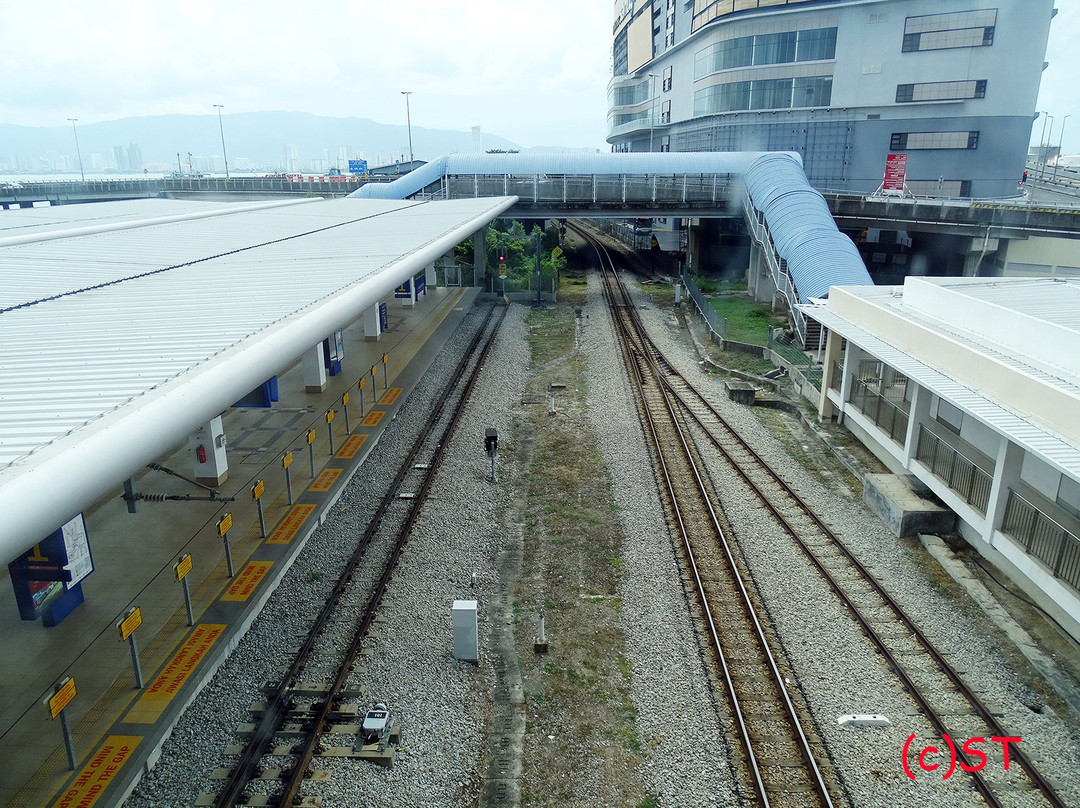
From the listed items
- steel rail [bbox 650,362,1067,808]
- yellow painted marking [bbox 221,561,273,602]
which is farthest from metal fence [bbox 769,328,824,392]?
yellow painted marking [bbox 221,561,273,602]

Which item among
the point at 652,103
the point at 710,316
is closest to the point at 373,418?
the point at 710,316

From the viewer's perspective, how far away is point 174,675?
314 inches

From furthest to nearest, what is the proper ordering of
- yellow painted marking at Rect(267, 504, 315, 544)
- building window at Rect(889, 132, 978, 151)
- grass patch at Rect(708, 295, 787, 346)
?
building window at Rect(889, 132, 978, 151) < grass patch at Rect(708, 295, 787, 346) < yellow painted marking at Rect(267, 504, 315, 544)

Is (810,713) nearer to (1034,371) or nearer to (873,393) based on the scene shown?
(1034,371)

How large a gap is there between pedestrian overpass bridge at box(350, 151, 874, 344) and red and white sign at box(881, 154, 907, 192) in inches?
402

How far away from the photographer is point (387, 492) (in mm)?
13875

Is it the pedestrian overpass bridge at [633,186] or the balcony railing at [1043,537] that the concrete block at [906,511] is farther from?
the pedestrian overpass bridge at [633,186]

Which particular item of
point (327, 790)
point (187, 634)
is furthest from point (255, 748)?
point (187, 634)

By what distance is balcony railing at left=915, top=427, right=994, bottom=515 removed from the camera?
1153 centimetres

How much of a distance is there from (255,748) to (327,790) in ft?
3.23

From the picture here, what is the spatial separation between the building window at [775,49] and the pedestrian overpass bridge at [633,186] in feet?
54.7

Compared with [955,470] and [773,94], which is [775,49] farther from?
[955,470]

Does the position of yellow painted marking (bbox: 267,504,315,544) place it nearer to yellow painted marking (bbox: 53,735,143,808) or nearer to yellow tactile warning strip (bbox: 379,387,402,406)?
yellow painted marking (bbox: 53,735,143,808)

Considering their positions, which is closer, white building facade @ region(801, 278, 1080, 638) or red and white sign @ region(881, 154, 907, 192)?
white building facade @ region(801, 278, 1080, 638)
